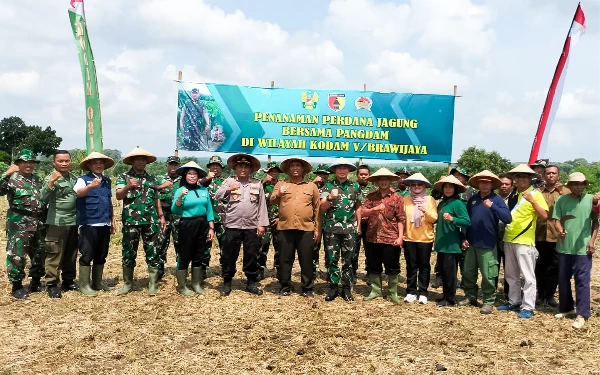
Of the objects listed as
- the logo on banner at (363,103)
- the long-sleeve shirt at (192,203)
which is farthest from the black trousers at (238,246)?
the logo on banner at (363,103)

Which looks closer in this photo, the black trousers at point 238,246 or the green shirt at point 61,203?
the green shirt at point 61,203

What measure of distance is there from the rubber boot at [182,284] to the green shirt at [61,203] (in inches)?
67.1

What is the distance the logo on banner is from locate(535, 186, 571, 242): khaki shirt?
19.0 feet

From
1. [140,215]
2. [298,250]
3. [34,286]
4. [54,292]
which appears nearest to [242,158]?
[298,250]

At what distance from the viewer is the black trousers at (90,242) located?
21.4 feet

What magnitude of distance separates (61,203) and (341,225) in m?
4.04

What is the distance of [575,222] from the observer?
19.1ft

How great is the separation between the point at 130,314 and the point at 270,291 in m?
2.20

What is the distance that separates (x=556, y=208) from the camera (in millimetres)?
5961

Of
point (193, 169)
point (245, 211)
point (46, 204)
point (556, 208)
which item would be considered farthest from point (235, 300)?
point (556, 208)

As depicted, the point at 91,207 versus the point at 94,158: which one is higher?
the point at 94,158

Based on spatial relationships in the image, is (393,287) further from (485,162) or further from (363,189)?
(485,162)

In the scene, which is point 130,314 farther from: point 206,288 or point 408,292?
point 408,292

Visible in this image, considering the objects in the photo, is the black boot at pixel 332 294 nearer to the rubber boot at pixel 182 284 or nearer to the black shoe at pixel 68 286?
the rubber boot at pixel 182 284
